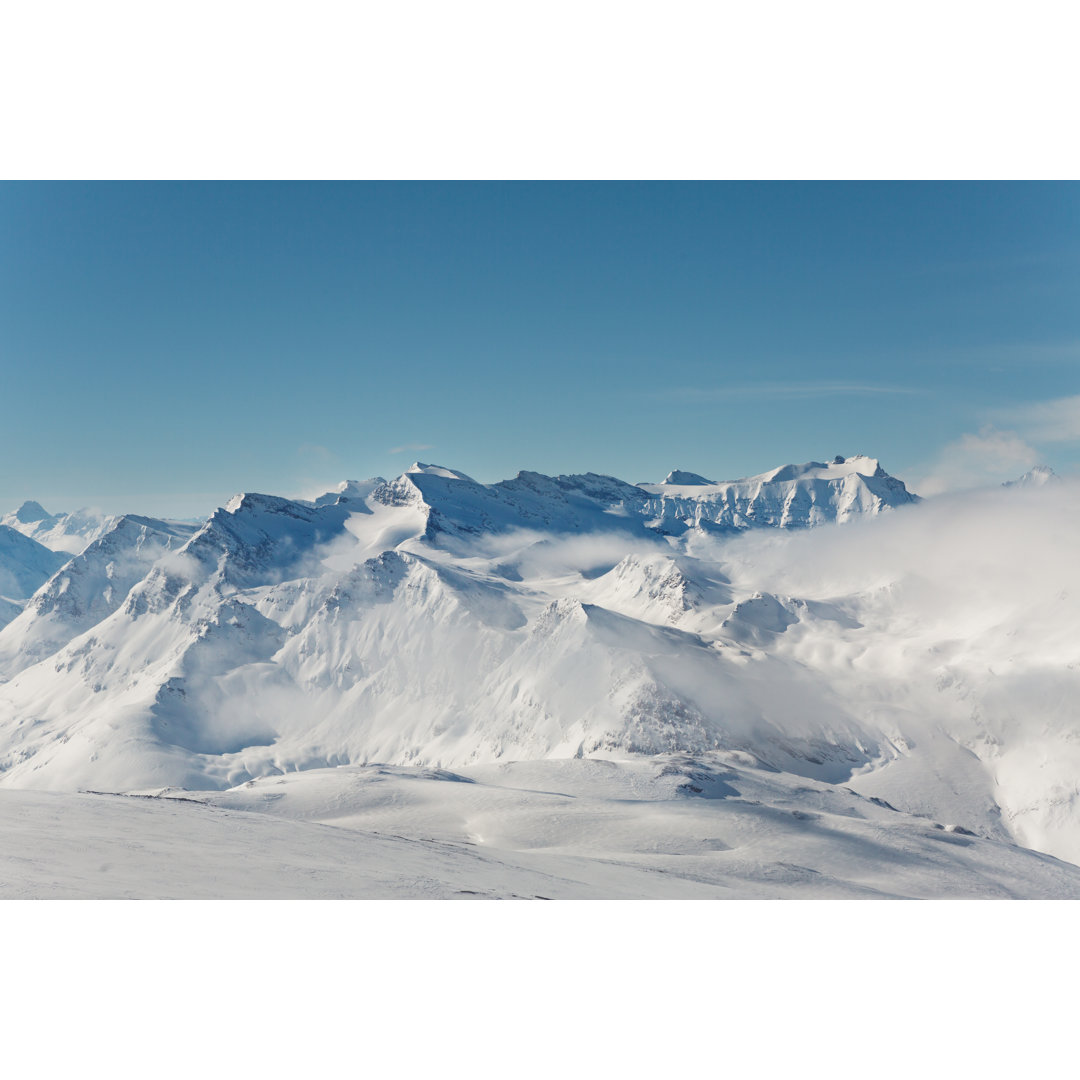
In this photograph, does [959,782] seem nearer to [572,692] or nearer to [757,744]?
[757,744]

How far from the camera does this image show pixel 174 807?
134 ft

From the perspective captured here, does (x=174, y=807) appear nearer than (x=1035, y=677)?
Yes

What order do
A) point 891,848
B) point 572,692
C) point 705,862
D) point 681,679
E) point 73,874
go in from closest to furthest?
point 73,874 < point 705,862 < point 891,848 < point 681,679 < point 572,692

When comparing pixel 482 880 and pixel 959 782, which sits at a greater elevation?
pixel 959 782

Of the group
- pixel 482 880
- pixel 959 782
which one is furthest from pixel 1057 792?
pixel 482 880

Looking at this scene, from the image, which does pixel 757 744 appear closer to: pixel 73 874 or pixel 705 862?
pixel 705 862

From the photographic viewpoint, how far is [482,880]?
104 ft

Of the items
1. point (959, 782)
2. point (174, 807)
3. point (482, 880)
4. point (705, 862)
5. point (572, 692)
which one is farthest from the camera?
point (572, 692)

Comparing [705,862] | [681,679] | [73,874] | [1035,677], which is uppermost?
[1035,677]

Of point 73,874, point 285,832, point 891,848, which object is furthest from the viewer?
point 891,848

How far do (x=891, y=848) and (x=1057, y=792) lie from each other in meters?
126

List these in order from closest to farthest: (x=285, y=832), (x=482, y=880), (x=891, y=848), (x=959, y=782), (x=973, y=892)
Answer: (x=482, y=880), (x=285, y=832), (x=973, y=892), (x=891, y=848), (x=959, y=782)

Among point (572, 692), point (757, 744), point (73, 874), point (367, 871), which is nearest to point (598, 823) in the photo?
point (367, 871)

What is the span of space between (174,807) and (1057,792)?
171m
